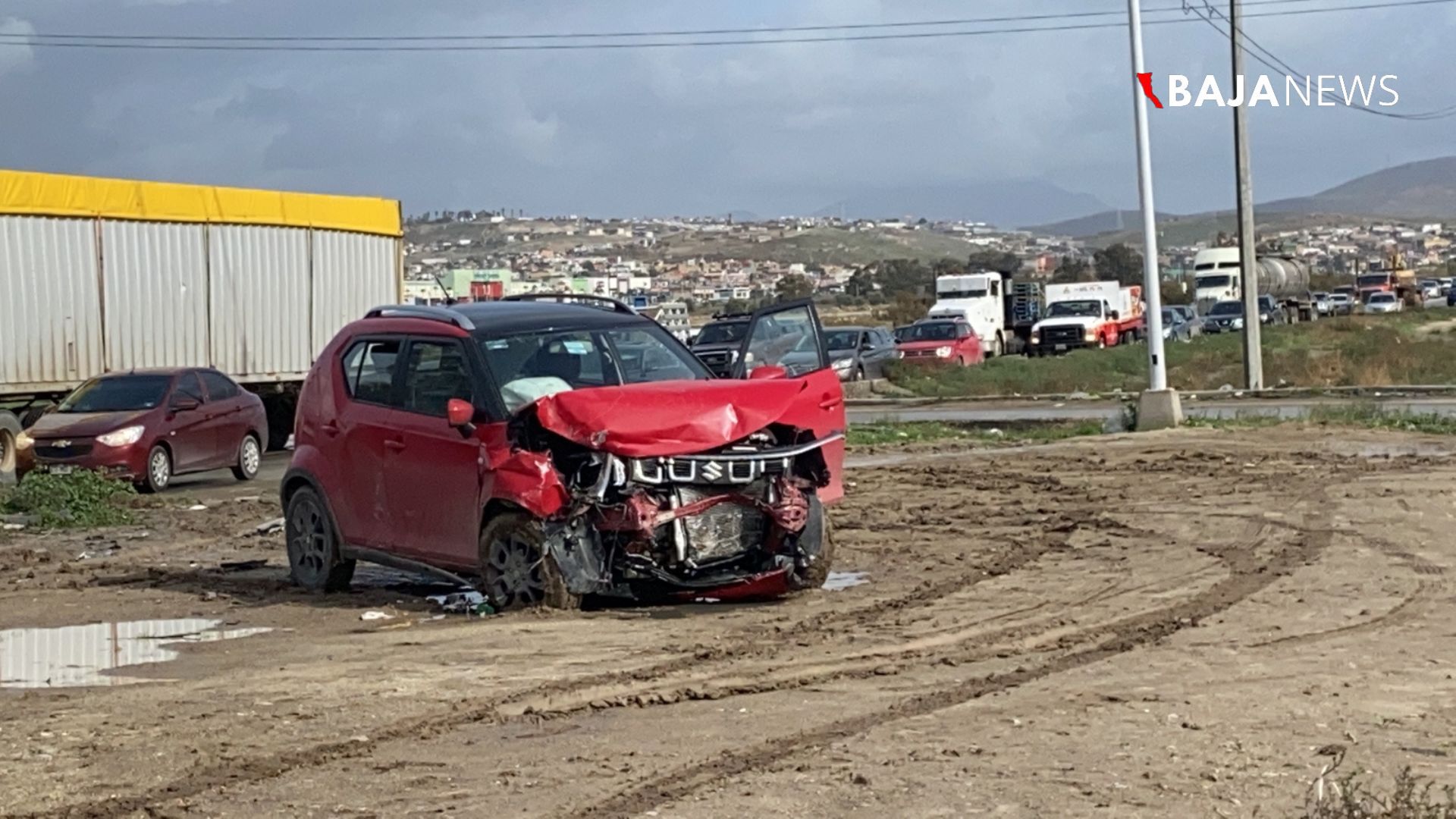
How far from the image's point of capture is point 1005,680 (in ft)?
26.7

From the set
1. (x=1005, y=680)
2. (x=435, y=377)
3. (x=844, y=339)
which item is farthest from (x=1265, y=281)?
(x=1005, y=680)

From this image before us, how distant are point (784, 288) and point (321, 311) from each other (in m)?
71.5

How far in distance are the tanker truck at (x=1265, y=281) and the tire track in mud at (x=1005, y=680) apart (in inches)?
2634

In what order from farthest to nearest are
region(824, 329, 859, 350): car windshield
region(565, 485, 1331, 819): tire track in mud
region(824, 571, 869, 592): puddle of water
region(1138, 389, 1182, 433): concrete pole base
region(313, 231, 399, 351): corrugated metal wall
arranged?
region(824, 329, 859, 350): car windshield, region(313, 231, 399, 351): corrugated metal wall, region(1138, 389, 1182, 433): concrete pole base, region(824, 571, 869, 592): puddle of water, region(565, 485, 1331, 819): tire track in mud

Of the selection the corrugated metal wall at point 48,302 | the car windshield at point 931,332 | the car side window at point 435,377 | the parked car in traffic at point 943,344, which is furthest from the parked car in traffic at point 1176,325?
the car side window at point 435,377

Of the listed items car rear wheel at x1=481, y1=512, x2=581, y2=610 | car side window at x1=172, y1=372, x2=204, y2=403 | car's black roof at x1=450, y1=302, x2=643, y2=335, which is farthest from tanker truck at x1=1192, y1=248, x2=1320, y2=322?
car rear wheel at x1=481, y1=512, x2=581, y2=610

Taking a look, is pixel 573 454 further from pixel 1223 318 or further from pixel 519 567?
pixel 1223 318

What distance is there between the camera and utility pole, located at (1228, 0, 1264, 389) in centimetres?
3581

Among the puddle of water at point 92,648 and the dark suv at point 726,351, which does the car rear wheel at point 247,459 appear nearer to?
the puddle of water at point 92,648

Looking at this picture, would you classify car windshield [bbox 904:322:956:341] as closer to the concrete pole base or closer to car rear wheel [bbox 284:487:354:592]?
the concrete pole base

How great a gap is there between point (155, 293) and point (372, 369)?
18744 mm

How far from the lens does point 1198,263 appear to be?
8575 cm

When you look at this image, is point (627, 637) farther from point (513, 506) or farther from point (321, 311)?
point (321, 311)

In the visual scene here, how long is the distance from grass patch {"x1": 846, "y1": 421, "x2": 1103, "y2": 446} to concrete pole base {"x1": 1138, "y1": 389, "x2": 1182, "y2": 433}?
649 mm
